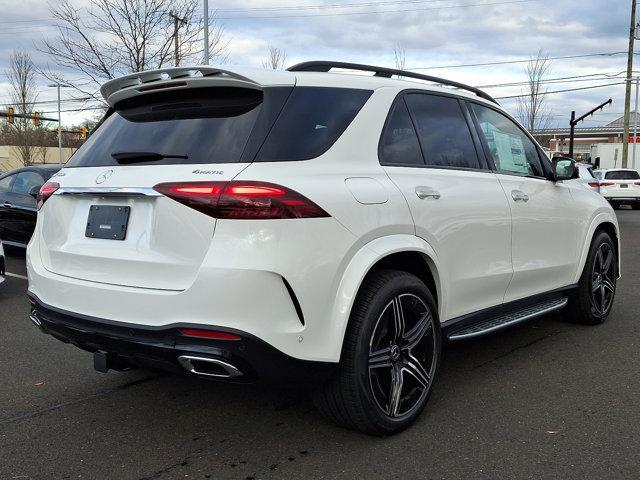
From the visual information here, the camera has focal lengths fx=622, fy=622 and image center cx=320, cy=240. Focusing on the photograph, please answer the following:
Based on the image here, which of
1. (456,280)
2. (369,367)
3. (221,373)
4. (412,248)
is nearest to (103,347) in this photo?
(221,373)


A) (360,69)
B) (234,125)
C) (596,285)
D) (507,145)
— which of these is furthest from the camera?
(596,285)

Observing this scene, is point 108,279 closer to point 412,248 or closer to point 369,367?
point 369,367

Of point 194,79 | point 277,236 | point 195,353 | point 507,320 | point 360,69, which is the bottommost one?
point 507,320

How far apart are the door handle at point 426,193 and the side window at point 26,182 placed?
7047mm

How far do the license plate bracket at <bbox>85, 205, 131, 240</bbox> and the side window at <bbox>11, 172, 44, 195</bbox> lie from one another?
6.42 m

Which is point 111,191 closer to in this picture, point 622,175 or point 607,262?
point 607,262

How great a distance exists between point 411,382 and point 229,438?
1.02m

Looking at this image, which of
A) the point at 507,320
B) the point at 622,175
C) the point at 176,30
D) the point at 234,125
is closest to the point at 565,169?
the point at 507,320

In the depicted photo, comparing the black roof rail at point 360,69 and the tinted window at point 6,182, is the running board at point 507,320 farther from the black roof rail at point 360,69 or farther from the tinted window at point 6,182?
the tinted window at point 6,182

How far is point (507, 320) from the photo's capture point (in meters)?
4.19

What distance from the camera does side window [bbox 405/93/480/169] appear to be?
147 inches

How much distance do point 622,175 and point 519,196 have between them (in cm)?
2282

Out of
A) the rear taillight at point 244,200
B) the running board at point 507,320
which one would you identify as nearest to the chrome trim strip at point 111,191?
the rear taillight at point 244,200

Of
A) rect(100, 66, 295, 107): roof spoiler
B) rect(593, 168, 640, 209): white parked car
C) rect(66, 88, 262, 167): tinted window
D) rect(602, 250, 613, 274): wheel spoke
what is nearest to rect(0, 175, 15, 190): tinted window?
rect(66, 88, 262, 167): tinted window
